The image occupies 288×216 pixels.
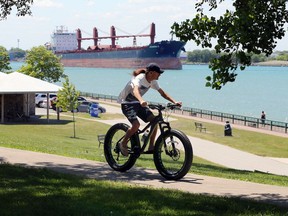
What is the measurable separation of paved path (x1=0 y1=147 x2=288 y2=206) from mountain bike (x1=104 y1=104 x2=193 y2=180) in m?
0.15

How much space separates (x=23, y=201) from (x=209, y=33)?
19.2 ft

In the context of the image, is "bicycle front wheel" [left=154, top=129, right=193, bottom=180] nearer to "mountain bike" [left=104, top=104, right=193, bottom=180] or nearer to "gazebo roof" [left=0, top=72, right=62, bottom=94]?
"mountain bike" [left=104, top=104, right=193, bottom=180]

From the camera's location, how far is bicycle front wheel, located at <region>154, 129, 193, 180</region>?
7673mm

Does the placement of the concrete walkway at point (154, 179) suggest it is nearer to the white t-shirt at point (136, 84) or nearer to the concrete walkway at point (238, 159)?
the white t-shirt at point (136, 84)

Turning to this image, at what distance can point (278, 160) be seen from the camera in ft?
78.5

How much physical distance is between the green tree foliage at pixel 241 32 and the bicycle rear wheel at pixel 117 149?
1772mm

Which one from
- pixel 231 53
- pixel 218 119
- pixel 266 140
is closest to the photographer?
pixel 231 53

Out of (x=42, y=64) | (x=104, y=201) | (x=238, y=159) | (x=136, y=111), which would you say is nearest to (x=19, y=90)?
(x=238, y=159)

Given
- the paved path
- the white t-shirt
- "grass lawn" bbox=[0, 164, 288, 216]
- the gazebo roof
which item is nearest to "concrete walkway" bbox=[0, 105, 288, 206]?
the paved path

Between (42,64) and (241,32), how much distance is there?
179 feet

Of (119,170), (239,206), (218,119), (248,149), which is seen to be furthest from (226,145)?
(239,206)

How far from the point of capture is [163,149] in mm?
8102

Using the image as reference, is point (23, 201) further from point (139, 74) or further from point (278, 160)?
point (278, 160)

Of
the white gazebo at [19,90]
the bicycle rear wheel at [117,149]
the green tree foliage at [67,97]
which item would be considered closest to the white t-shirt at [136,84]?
the bicycle rear wheel at [117,149]
